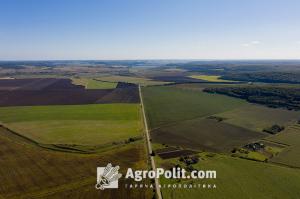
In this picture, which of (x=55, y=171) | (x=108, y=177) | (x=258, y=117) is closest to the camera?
(x=108, y=177)

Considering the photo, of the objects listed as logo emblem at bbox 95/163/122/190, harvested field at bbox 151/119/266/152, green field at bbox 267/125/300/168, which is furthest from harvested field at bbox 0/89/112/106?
green field at bbox 267/125/300/168

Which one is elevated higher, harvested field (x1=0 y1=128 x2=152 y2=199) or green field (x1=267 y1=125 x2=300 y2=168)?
harvested field (x1=0 y1=128 x2=152 y2=199)

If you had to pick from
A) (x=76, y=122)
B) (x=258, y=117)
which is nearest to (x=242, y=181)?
(x=258, y=117)

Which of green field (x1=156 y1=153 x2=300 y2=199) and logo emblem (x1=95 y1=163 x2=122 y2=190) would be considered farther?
logo emblem (x1=95 y1=163 x2=122 y2=190)

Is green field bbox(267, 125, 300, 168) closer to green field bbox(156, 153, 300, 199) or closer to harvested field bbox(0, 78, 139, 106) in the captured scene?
green field bbox(156, 153, 300, 199)

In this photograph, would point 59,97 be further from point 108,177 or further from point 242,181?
point 242,181

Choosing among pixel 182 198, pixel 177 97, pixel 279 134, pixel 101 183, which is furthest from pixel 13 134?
pixel 177 97

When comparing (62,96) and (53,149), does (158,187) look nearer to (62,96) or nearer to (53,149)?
(53,149)
